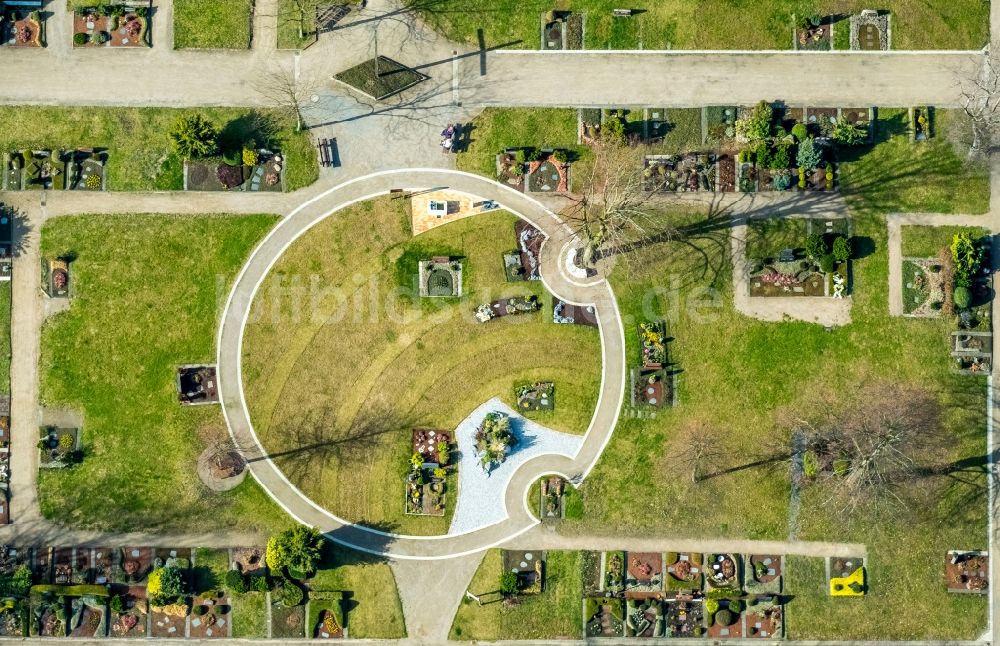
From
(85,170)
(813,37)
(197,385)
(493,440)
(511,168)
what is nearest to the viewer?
(493,440)

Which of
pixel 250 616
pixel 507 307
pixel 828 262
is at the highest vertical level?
pixel 828 262

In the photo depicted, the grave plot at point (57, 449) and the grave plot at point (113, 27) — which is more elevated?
the grave plot at point (113, 27)

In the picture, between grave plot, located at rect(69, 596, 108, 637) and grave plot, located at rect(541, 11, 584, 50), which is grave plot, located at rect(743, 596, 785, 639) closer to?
grave plot, located at rect(541, 11, 584, 50)

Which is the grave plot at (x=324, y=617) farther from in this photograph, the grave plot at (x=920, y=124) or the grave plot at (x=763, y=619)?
the grave plot at (x=920, y=124)

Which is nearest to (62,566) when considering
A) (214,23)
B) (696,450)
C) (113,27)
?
(113,27)

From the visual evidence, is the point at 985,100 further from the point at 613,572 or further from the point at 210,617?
the point at 210,617

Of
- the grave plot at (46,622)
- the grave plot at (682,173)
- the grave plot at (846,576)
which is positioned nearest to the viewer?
the grave plot at (46,622)

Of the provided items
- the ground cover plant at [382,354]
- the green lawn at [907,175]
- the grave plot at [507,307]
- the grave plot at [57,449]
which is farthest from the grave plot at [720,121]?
the grave plot at [57,449]
